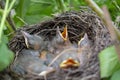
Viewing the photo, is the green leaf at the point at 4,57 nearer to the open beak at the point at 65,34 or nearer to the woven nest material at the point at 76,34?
the woven nest material at the point at 76,34

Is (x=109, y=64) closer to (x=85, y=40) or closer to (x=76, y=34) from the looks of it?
(x=85, y=40)

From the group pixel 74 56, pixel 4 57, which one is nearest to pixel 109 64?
pixel 4 57

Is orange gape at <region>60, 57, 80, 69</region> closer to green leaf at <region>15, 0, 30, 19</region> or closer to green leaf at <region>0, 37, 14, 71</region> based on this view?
green leaf at <region>15, 0, 30, 19</region>

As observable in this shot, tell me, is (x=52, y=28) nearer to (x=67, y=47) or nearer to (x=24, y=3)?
(x=67, y=47)

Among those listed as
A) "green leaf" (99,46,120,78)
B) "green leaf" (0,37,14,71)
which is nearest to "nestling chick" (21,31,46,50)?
"green leaf" (0,37,14,71)

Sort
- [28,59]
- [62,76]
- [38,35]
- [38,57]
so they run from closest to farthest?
[62,76] < [28,59] < [38,57] < [38,35]

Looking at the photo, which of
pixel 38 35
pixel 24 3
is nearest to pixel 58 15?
pixel 38 35
